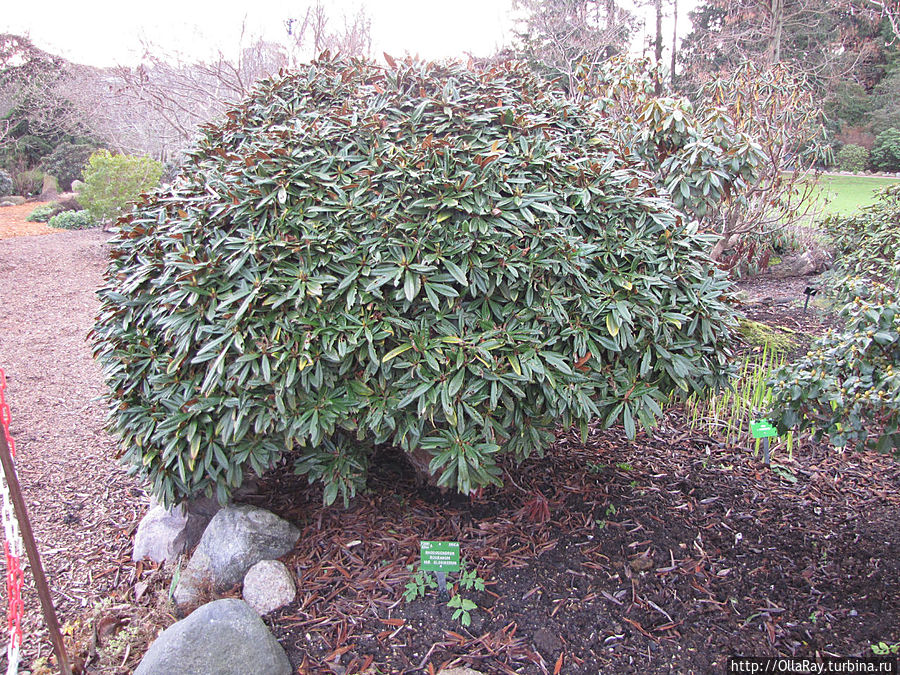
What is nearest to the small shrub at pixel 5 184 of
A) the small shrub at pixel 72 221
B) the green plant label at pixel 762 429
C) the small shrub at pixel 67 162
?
the small shrub at pixel 67 162

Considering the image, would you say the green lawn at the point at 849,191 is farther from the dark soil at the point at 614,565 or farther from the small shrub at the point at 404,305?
the small shrub at the point at 404,305

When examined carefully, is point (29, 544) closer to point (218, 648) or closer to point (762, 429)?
point (218, 648)

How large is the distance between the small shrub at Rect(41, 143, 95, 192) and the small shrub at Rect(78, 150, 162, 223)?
9183 millimetres

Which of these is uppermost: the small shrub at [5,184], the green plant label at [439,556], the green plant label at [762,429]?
the small shrub at [5,184]

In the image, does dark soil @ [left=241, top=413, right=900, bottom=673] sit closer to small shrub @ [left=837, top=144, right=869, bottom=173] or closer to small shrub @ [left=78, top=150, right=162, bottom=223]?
small shrub @ [left=78, top=150, right=162, bottom=223]

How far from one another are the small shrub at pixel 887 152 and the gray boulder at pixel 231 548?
2243cm

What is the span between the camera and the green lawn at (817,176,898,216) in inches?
460

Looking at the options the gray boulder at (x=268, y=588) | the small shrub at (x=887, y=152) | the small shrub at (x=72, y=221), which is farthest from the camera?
the small shrub at (x=887, y=152)

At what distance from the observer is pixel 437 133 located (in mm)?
2562

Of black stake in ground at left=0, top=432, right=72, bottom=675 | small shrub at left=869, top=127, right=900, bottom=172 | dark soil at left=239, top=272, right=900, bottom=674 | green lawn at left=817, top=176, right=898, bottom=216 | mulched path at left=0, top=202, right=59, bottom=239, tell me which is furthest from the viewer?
small shrub at left=869, top=127, right=900, bottom=172

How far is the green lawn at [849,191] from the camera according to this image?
38.4ft

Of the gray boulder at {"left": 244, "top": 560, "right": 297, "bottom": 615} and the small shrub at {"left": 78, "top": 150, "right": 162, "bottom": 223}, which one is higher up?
the small shrub at {"left": 78, "top": 150, "right": 162, "bottom": 223}

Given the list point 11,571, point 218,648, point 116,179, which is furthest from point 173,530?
point 116,179

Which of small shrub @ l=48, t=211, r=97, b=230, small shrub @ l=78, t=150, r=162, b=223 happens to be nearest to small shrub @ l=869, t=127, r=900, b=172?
small shrub @ l=78, t=150, r=162, b=223
